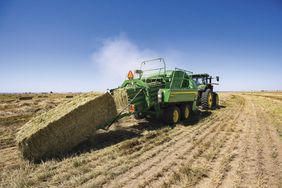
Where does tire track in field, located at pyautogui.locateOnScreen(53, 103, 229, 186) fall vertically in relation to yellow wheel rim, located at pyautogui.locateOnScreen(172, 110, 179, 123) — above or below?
below

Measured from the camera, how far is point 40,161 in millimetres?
5074

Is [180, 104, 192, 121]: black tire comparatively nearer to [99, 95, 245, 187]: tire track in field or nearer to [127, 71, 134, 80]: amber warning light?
[99, 95, 245, 187]: tire track in field

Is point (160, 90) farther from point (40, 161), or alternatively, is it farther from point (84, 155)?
point (40, 161)

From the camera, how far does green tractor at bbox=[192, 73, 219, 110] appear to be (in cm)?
1405

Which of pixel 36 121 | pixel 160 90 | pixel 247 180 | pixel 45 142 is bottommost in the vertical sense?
pixel 247 180

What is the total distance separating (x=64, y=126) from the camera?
217 inches

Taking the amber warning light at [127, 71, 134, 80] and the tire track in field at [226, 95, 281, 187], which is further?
the amber warning light at [127, 71, 134, 80]

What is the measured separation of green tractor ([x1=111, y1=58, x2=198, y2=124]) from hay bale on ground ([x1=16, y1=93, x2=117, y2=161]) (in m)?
1.21

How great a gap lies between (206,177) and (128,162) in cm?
171

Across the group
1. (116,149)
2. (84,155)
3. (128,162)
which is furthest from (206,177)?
(84,155)

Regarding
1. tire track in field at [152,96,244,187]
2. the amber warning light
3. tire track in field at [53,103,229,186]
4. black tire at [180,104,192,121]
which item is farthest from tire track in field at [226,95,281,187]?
the amber warning light

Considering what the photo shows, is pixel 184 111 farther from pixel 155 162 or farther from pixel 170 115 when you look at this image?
pixel 155 162

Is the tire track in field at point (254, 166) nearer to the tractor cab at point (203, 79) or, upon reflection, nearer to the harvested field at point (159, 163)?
the harvested field at point (159, 163)

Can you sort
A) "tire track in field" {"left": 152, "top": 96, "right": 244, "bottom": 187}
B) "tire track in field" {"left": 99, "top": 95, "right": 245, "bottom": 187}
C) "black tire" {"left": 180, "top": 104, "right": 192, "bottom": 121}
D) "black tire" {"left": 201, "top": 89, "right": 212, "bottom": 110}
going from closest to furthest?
"tire track in field" {"left": 152, "top": 96, "right": 244, "bottom": 187}, "tire track in field" {"left": 99, "top": 95, "right": 245, "bottom": 187}, "black tire" {"left": 180, "top": 104, "right": 192, "bottom": 121}, "black tire" {"left": 201, "top": 89, "right": 212, "bottom": 110}
